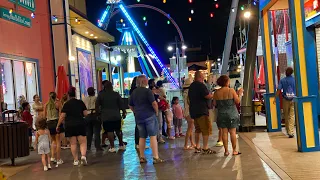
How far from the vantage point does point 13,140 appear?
862 centimetres

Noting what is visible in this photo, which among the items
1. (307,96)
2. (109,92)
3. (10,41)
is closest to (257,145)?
(307,96)

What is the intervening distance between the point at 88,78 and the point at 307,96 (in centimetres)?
1375

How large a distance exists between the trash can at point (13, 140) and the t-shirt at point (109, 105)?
1827mm

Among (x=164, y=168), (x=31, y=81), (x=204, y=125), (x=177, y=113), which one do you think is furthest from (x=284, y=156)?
(x=31, y=81)

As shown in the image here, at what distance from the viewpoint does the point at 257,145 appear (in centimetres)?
902

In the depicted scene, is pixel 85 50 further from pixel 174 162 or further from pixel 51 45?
pixel 174 162

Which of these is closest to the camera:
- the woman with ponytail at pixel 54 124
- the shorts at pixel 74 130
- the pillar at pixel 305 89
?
the pillar at pixel 305 89

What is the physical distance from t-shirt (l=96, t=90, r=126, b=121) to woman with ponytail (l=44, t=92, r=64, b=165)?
1042 millimetres

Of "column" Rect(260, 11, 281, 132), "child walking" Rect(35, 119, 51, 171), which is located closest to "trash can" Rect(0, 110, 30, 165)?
"child walking" Rect(35, 119, 51, 171)

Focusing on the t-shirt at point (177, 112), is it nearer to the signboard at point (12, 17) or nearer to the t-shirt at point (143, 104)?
the t-shirt at point (143, 104)

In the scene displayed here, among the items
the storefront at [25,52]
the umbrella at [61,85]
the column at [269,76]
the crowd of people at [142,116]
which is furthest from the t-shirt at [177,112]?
the storefront at [25,52]

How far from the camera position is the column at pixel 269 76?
36.2ft

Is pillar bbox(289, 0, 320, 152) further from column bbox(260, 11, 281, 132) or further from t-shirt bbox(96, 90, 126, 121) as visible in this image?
t-shirt bbox(96, 90, 126, 121)

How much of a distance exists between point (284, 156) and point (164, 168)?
2.40m
